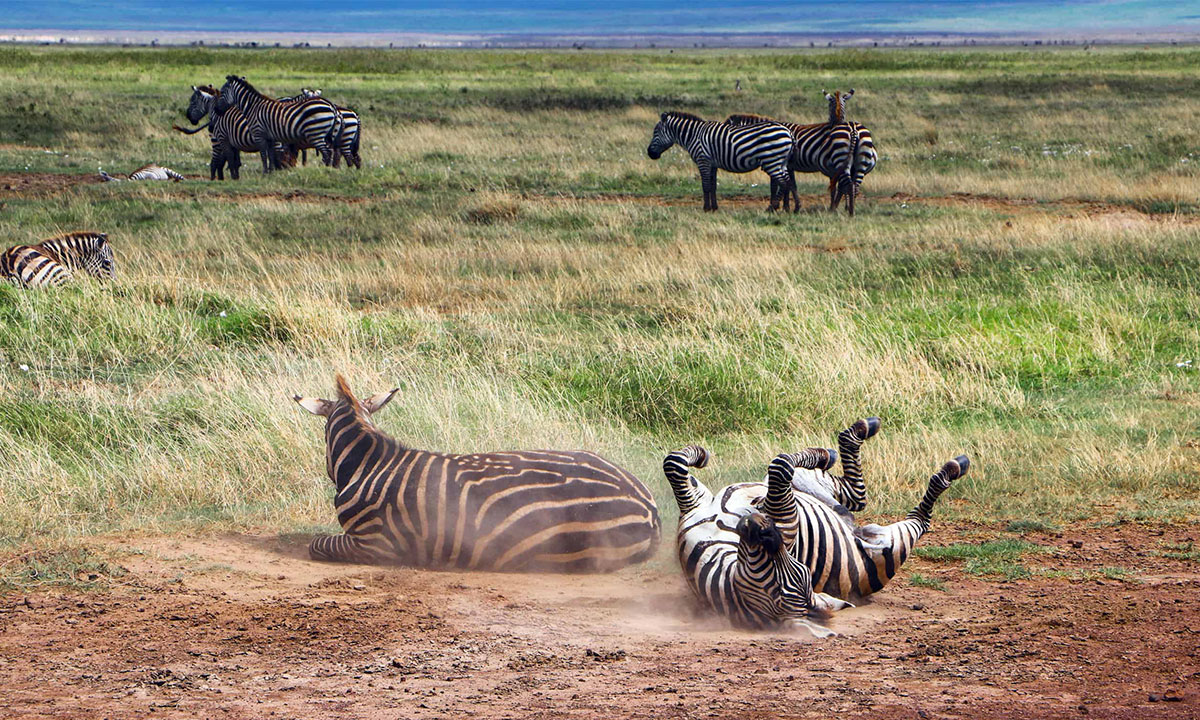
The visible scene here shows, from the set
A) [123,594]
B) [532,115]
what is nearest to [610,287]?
[123,594]

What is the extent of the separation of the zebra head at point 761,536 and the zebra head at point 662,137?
58.5 feet

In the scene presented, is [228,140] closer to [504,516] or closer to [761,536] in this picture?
[504,516]

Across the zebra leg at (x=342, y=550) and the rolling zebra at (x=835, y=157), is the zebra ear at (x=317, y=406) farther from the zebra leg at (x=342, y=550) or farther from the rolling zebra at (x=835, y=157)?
the rolling zebra at (x=835, y=157)

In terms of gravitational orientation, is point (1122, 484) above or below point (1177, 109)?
below

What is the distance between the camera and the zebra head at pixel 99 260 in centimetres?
1278

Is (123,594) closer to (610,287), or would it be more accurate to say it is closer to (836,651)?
(836,651)

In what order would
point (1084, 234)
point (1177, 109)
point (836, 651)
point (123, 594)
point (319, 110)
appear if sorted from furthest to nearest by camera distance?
point (1177, 109) → point (319, 110) → point (1084, 234) → point (123, 594) → point (836, 651)

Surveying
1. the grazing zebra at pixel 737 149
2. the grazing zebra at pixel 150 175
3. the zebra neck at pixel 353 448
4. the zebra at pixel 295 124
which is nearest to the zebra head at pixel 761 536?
the zebra neck at pixel 353 448

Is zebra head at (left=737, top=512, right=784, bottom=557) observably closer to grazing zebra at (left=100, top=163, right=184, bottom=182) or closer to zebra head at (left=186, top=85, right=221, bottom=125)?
grazing zebra at (left=100, top=163, right=184, bottom=182)

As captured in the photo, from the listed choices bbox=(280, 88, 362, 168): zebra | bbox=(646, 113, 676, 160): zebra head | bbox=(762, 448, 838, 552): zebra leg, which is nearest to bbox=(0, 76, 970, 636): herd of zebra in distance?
bbox=(762, 448, 838, 552): zebra leg

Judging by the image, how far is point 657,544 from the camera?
5.86 m

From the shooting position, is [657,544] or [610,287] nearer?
[657,544]

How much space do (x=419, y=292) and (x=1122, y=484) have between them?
303 inches

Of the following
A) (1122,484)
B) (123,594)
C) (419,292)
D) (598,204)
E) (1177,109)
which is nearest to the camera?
(123,594)
